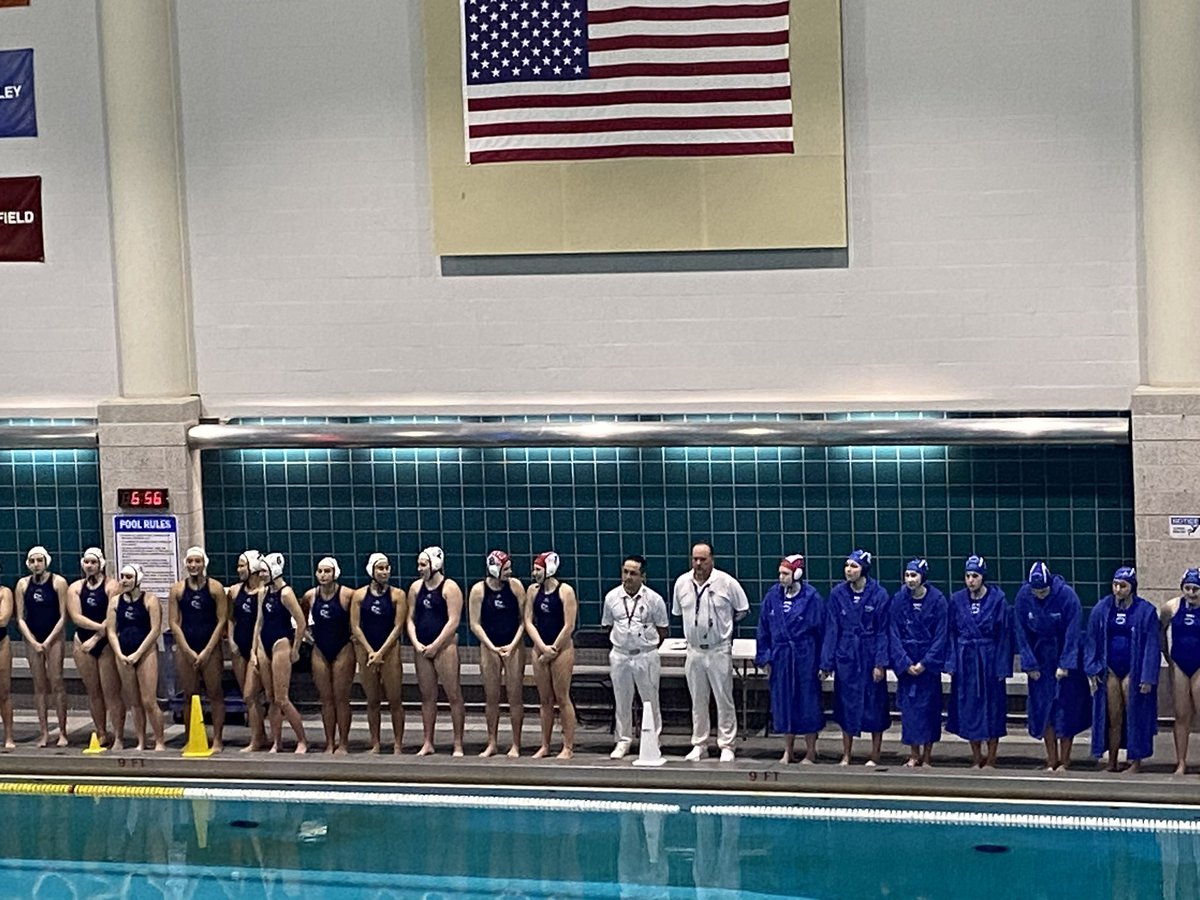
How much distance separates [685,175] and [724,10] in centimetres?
133

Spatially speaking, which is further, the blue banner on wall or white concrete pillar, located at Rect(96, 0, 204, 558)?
the blue banner on wall

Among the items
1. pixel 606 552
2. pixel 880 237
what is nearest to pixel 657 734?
pixel 606 552

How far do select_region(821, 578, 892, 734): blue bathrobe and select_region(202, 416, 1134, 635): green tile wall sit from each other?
1718 millimetres

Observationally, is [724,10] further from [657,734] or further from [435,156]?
[657,734]

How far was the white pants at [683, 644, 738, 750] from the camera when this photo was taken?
16062 mm

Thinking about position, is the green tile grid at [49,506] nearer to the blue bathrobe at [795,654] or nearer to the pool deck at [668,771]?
the pool deck at [668,771]

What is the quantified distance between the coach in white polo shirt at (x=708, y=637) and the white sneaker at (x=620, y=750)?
1.69 feet

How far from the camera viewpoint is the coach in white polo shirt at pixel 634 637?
16094mm

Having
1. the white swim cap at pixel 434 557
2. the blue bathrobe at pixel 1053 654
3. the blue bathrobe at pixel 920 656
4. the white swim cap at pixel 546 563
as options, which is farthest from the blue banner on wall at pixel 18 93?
the blue bathrobe at pixel 1053 654

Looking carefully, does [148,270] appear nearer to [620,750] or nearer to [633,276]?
[633,276]

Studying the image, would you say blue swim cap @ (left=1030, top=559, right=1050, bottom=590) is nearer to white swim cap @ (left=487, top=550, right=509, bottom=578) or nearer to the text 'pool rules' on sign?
white swim cap @ (left=487, top=550, right=509, bottom=578)

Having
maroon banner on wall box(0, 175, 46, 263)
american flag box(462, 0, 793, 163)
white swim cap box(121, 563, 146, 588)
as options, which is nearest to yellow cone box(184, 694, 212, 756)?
white swim cap box(121, 563, 146, 588)

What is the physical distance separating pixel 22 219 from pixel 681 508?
621cm

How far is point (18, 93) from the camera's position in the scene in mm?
18359
